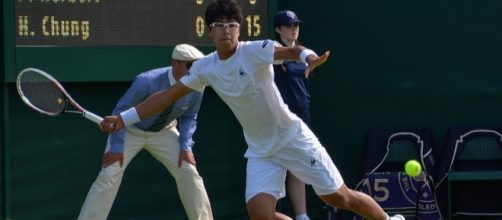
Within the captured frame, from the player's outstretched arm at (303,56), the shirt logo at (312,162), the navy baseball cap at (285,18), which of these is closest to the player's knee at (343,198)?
the shirt logo at (312,162)

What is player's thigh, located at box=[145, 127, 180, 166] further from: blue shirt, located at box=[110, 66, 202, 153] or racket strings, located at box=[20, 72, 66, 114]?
racket strings, located at box=[20, 72, 66, 114]

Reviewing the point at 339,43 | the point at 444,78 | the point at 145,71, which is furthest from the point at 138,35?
the point at 444,78

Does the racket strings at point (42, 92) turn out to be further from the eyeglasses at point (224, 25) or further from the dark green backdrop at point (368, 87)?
the dark green backdrop at point (368, 87)

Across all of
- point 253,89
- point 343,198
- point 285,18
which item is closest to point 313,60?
point 253,89

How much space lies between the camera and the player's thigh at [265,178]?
6.93 m

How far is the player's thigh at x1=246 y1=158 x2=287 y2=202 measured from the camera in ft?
22.7

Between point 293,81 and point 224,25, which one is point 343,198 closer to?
point 224,25

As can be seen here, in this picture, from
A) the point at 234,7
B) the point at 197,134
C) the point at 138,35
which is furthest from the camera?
the point at 197,134

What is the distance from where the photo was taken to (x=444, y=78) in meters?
9.51

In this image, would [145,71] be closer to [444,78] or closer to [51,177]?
[51,177]

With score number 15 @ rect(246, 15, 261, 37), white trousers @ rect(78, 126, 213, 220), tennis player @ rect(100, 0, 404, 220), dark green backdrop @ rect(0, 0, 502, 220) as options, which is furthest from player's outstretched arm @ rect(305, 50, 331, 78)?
dark green backdrop @ rect(0, 0, 502, 220)

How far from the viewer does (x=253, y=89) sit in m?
6.74

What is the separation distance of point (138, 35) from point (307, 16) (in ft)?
4.89

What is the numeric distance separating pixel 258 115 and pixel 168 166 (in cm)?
172
